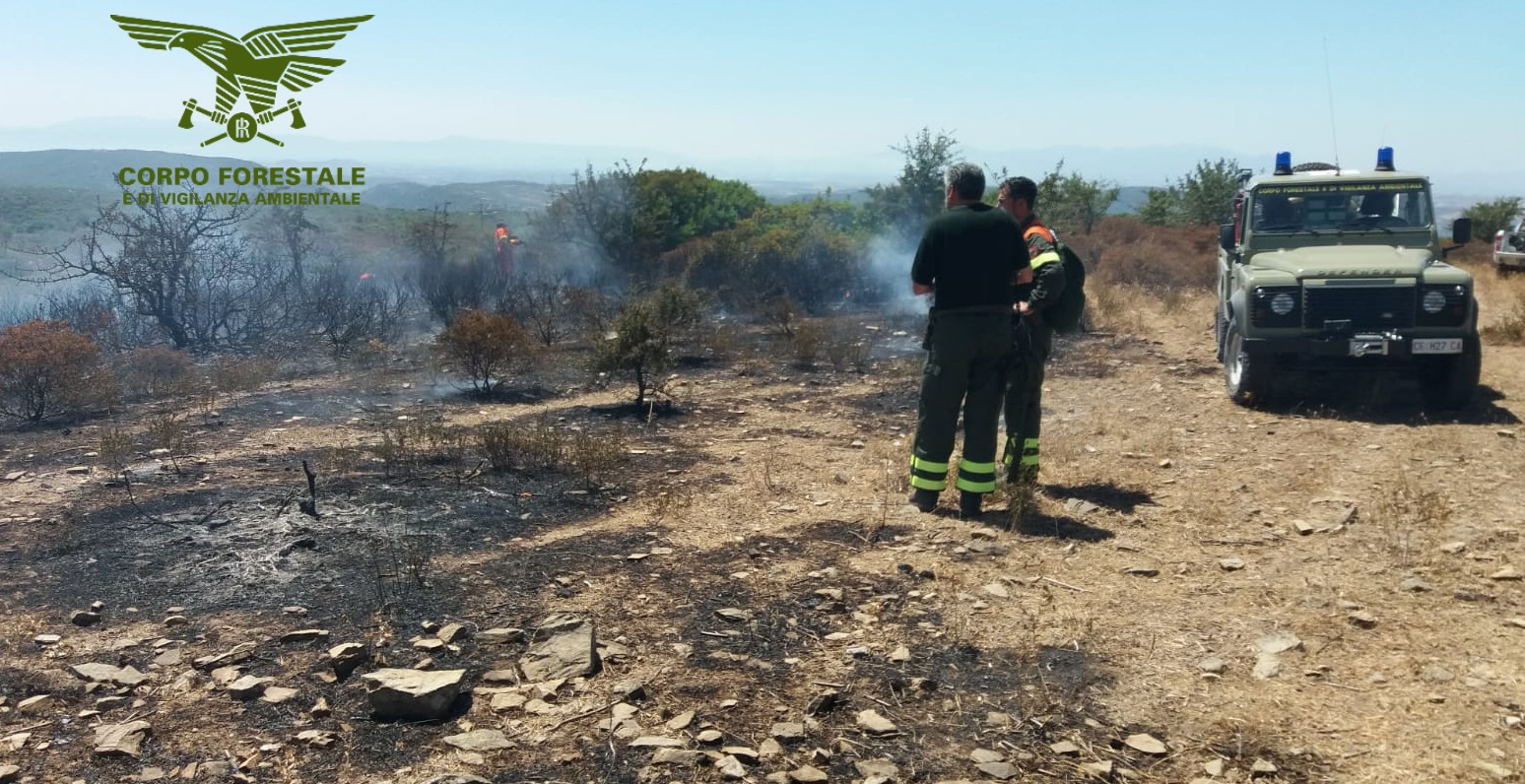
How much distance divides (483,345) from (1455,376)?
8489 millimetres

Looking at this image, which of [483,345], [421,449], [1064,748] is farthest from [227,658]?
[483,345]

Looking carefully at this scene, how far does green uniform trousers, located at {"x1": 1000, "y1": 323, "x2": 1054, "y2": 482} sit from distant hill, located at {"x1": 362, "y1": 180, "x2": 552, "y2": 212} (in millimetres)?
Result: 43616

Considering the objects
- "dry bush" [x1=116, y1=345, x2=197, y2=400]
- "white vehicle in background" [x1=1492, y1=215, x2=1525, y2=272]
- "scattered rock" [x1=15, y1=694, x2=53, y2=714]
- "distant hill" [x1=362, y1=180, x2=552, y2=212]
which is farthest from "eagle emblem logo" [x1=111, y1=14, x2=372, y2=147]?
"distant hill" [x1=362, y1=180, x2=552, y2=212]

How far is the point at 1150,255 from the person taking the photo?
20.3m

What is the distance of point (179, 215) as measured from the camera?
14578mm

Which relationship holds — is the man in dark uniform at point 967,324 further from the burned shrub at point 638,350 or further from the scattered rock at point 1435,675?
the burned shrub at point 638,350

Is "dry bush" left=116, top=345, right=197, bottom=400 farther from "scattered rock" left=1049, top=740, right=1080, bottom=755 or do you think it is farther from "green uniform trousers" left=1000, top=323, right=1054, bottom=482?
"scattered rock" left=1049, top=740, right=1080, bottom=755

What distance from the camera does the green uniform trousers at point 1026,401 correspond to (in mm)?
5949

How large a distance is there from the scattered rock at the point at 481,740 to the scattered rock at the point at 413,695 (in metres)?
0.16

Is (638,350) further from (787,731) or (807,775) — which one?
(807,775)

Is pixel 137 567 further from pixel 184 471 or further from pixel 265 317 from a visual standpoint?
pixel 265 317

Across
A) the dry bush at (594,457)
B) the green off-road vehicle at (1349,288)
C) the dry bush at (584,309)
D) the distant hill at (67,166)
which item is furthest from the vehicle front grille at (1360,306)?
the distant hill at (67,166)

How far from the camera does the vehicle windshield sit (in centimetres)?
911

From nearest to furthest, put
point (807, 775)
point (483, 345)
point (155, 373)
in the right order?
point (807, 775)
point (483, 345)
point (155, 373)
